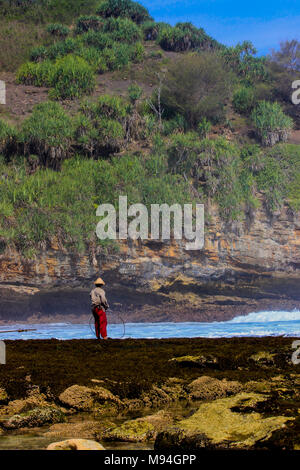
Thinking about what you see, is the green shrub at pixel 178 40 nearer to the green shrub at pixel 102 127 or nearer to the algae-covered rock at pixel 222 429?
the green shrub at pixel 102 127

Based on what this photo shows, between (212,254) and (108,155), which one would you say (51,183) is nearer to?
(108,155)

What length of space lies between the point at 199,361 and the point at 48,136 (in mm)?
25798

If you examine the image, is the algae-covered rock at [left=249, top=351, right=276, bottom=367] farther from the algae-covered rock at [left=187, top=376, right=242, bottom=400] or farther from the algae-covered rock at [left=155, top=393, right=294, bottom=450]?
the algae-covered rock at [left=155, top=393, right=294, bottom=450]

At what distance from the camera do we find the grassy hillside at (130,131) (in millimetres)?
30719

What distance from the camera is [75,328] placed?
27.1 m

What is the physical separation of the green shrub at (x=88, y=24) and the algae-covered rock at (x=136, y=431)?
47.4 metres

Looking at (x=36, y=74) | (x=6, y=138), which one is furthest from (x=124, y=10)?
(x=6, y=138)

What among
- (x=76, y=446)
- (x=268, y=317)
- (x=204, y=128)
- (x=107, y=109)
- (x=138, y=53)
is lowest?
(x=268, y=317)

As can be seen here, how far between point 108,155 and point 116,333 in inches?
554

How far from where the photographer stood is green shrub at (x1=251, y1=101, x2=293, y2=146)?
37.0 m

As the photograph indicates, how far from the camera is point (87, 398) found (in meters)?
7.21

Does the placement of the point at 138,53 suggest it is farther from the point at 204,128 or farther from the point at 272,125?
the point at 272,125

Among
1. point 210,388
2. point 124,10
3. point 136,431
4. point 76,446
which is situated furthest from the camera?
point 124,10

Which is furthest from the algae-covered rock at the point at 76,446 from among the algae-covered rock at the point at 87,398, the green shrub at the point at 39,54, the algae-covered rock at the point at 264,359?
the green shrub at the point at 39,54
